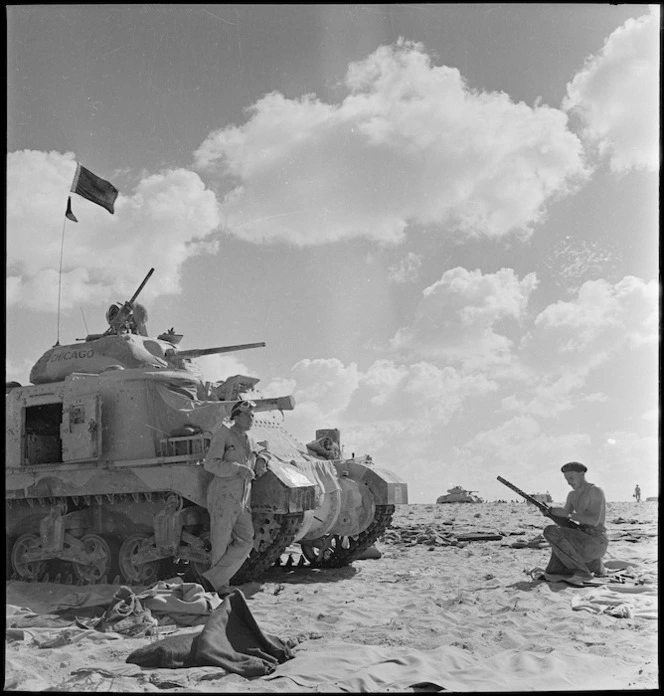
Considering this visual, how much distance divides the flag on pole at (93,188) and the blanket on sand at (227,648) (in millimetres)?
5417

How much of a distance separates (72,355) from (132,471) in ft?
8.22

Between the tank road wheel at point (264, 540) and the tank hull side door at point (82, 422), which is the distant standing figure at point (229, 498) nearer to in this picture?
the tank road wheel at point (264, 540)

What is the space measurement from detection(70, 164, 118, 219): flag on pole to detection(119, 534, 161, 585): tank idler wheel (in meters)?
4.02

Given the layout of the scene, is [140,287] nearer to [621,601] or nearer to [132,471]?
[132,471]

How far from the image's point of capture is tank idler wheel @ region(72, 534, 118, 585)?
975 cm

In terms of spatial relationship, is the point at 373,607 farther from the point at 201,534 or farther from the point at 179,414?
the point at 179,414

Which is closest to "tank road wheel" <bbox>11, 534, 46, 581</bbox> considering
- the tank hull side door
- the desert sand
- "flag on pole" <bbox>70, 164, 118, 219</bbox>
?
the desert sand

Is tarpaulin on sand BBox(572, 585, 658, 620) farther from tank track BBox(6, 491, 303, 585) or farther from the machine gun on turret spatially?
the machine gun on turret

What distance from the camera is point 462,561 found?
38.2 feet

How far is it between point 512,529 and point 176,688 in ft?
43.4

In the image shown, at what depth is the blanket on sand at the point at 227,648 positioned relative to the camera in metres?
5.36

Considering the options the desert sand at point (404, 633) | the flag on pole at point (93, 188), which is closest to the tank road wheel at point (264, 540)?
the desert sand at point (404, 633)

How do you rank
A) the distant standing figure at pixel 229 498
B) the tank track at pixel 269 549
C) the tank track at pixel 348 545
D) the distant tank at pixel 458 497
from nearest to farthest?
the distant standing figure at pixel 229 498
the tank track at pixel 269 549
the tank track at pixel 348 545
the distant tank at pixel 458 497

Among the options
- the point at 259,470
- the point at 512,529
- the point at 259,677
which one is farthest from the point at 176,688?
the point at 512,529
